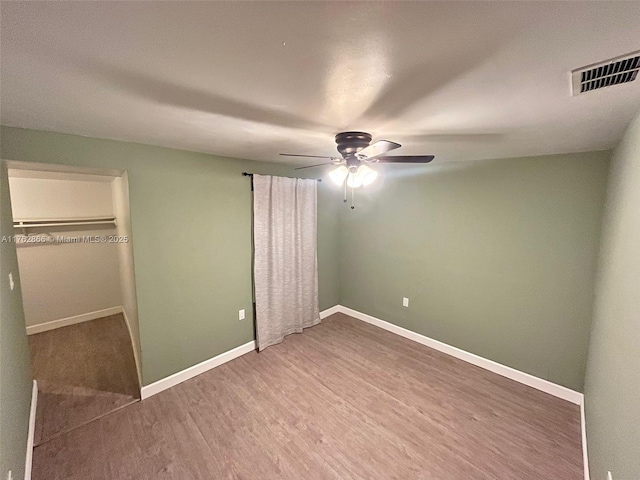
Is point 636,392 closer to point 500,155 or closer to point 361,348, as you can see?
point 500,155

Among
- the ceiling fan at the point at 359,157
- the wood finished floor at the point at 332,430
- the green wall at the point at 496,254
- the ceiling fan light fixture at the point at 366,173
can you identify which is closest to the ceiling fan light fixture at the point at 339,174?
the ceiling fan at the point at 359,157

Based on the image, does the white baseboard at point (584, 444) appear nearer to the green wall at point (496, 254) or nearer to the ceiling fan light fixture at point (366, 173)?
the green wall at point (496, 254)

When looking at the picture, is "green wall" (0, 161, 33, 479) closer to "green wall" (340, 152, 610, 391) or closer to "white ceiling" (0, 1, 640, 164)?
"white ceiling" (0, 1, 640, 164)

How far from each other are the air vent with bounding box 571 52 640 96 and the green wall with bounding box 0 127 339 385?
269cm

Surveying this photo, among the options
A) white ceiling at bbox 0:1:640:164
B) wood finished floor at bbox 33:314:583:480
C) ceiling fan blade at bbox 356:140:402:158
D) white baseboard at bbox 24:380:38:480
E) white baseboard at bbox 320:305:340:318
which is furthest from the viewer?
white baseboard at bbox 320:305:340:318

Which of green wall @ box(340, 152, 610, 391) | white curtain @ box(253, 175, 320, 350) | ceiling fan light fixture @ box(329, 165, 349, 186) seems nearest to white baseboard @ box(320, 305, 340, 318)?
white curtain @ box(253, 175, 320, 350)

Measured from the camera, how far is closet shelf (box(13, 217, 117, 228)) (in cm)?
341

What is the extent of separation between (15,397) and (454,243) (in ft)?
12.6

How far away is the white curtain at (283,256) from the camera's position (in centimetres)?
318

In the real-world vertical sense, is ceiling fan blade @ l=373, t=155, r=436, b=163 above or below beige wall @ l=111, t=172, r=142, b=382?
above

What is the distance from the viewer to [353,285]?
4.15 meters

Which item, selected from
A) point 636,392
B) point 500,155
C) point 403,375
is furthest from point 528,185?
point 403,375

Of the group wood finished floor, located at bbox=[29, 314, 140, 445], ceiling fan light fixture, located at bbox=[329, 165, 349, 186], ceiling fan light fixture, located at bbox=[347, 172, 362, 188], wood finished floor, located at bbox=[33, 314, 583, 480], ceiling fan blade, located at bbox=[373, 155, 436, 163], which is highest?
ceiling fan blade, located at bbox=[373, 155, 436, 163]

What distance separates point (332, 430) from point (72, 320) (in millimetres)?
4202
